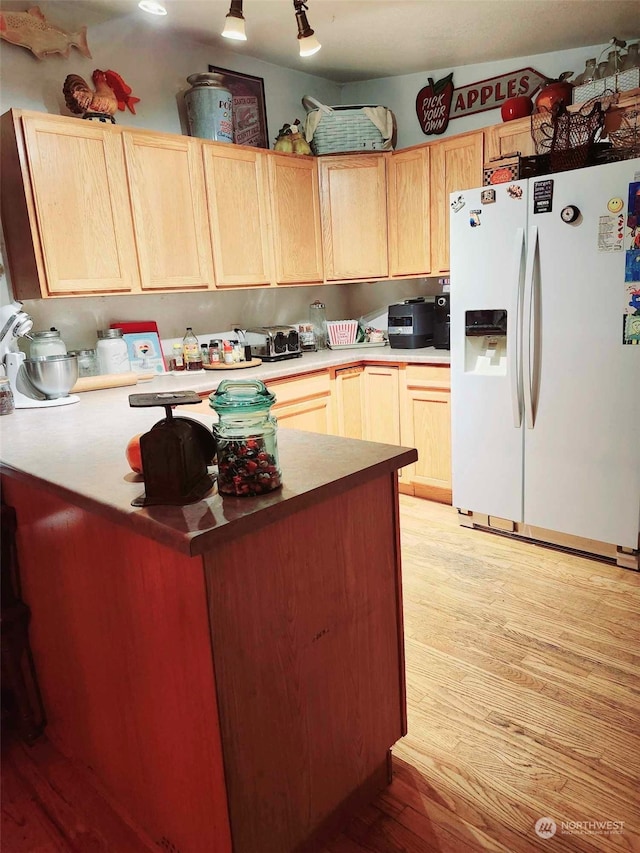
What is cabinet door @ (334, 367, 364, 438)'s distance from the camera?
12.0 feet

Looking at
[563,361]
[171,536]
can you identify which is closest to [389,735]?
[171,536]

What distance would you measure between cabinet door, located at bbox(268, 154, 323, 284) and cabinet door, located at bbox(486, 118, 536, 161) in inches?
42.6

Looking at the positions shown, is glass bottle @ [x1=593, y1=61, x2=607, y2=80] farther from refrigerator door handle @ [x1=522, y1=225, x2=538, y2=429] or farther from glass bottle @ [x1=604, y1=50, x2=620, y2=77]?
refrigerator door handle @ [x1=522, y1=225, x2=538, y2=429]

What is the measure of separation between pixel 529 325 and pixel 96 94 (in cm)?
233

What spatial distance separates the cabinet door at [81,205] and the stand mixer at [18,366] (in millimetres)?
230

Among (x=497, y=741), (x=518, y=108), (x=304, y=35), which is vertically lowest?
(x=497, y=741)

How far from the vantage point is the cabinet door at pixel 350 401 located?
3652 mm

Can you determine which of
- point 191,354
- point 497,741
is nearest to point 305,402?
point 191,354

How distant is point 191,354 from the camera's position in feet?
10.9
